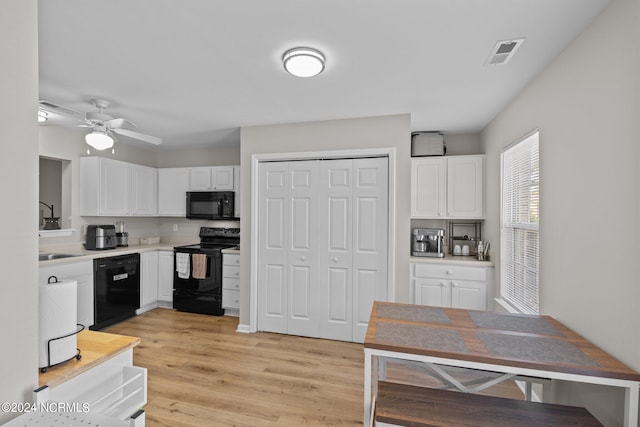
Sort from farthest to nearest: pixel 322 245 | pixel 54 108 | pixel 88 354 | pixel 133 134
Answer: pixel 322 245, pixel 133 134, pixel 54 108, pixel 88 354

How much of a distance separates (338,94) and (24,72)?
7.20 feet

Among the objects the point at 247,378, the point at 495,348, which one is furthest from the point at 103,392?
the point at 495,348

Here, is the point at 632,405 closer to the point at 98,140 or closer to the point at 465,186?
the point at 465,186

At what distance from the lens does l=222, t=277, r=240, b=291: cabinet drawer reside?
14.2ft

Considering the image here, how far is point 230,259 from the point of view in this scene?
437 centimetres

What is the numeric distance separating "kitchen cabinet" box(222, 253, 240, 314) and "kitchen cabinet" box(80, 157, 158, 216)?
1679 millimetres

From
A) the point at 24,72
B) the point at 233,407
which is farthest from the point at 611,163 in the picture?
the point at 233,407

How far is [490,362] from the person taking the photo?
148 centimetres

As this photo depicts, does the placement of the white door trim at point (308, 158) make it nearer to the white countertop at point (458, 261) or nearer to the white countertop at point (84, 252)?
the white countertop at point (458, 261)

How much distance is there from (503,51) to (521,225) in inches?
59.7

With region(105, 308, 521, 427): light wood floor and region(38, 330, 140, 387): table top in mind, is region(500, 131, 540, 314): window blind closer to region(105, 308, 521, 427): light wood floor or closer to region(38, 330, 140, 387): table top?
region(105, 308, 521, 427): light wood floor

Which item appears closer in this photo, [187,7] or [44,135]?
[187,7]

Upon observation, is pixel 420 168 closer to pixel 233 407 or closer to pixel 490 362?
pixel 490 362

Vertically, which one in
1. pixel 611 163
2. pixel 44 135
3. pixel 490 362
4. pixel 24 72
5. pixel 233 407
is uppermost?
pixel 44 135
